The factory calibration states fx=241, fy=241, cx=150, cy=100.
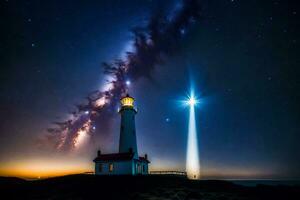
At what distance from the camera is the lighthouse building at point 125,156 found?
34594 mm

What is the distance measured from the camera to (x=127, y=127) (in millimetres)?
38219

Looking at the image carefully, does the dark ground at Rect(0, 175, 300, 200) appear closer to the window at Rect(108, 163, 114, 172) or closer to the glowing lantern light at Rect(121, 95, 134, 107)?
the window at Rect(108, 163, 114, 172)

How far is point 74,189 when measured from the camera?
27.5m

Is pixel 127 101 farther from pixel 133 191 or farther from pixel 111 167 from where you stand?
pixel 133 191

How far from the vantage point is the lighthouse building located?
113 ft

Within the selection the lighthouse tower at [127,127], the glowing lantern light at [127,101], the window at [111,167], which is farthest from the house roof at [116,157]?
the glowing lantern light at [127,101]

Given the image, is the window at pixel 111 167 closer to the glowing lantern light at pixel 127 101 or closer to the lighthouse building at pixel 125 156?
the lighthouse building at pixel 125 156

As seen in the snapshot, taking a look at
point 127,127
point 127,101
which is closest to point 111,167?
point 127,127

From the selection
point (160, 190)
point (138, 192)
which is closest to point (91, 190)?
point (138, 192)

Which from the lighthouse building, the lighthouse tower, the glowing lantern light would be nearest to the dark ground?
the lighthouse building

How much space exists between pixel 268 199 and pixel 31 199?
24047mm

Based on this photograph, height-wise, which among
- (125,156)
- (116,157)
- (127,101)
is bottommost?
(116,157)

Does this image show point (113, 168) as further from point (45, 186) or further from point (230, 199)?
point (230, 199)

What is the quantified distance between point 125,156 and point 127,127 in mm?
4932
